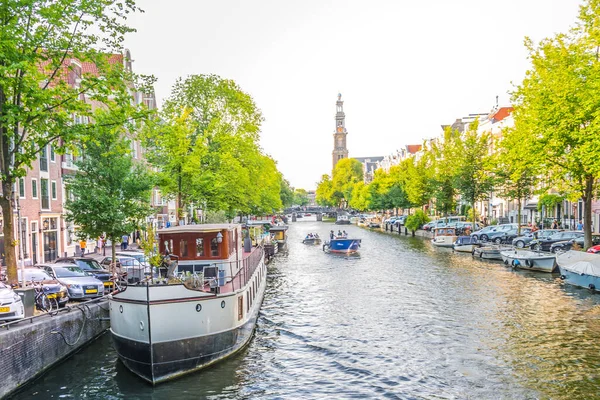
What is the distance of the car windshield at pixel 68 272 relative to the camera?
26.0 metres

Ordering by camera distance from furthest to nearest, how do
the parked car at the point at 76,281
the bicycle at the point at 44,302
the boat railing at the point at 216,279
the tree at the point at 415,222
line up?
the tree at the point at 415,222, the parked car at the point at 76,281, the bicycle at the point at 44,302, the boat railing at the point at 216,279

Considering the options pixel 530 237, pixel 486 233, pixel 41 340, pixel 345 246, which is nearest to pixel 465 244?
pixel 486 233

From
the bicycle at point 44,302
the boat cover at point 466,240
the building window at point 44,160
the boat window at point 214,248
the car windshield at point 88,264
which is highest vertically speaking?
the building window at point 44,160

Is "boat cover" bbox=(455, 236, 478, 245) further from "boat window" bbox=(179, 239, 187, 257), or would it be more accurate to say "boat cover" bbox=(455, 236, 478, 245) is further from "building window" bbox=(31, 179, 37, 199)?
"boat window" bbox=(179, 239, 187, 257)

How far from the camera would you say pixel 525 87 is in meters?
41.7

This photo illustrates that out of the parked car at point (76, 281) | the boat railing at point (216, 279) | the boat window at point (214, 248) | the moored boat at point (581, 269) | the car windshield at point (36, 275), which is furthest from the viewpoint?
the moored boat at point (581, 269)

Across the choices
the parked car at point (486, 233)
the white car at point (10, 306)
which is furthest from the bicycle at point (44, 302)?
the parked car at point (486, 233)

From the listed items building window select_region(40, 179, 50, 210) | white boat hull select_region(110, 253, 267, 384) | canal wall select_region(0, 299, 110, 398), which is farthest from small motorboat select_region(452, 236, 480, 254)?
white boat hull select_region(110, 253, 267, 384)

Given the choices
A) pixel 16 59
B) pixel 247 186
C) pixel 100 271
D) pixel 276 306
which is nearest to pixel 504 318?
pixel 276 306

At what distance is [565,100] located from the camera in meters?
37.1

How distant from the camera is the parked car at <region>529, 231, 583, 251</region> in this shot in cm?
4812

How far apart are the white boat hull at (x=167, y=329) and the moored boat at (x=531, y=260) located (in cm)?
2940

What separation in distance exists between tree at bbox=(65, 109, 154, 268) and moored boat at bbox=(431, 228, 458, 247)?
4102 cm

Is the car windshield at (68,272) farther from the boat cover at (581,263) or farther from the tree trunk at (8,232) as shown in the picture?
the boat cover at (581,263)
